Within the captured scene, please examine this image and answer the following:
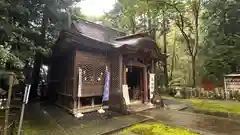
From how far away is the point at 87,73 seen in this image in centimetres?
741

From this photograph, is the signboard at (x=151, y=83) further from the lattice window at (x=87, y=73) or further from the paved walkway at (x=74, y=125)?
the lattice window at (x=87, y=73)

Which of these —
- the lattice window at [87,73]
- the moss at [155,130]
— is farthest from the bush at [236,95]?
the lattice window at [87,73]

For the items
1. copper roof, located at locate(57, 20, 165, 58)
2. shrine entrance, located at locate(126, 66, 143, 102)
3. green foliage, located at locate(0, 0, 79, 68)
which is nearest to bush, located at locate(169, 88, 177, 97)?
shrine entrance, located at locate(126, 66, 143, 102)

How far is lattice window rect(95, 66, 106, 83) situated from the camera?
773cm

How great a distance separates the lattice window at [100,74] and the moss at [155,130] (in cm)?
305

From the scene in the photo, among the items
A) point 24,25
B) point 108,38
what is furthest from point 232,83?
point 24,25

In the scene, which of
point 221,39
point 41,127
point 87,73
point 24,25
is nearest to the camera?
point 41,127

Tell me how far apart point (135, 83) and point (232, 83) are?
8148 mm

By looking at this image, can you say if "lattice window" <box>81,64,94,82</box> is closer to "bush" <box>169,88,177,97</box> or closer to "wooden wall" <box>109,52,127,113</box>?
"wooden wall" <box>109,52,127,113</box>

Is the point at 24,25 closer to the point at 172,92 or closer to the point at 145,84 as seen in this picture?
the point at 145,84

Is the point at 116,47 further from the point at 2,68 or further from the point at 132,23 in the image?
the point at 132,23

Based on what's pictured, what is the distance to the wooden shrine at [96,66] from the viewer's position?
7.08m

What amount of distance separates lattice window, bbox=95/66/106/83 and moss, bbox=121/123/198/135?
3052 mm

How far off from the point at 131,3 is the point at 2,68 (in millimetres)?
13428
